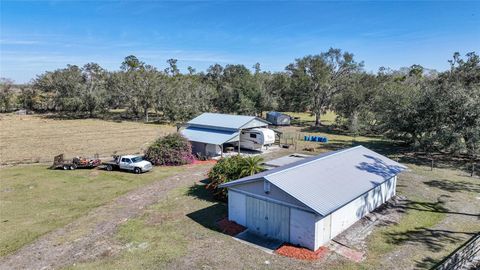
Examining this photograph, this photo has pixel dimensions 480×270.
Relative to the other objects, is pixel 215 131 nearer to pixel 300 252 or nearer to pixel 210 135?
pixel 210 135

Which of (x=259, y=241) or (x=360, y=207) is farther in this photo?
(x=360, y=207)

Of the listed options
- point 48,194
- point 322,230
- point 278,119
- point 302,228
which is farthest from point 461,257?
point 278,119

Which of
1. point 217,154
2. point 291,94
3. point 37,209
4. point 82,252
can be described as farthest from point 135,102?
point 82,252

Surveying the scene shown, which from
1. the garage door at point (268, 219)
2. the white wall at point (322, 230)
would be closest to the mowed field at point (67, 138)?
the garage door at point (268, 219)

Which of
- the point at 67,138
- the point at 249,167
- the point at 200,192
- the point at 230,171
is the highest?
the point at 249,167

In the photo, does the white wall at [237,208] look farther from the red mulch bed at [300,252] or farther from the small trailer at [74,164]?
the small trailer at [74,164]

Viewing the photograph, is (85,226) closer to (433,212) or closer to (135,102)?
(433,212)
